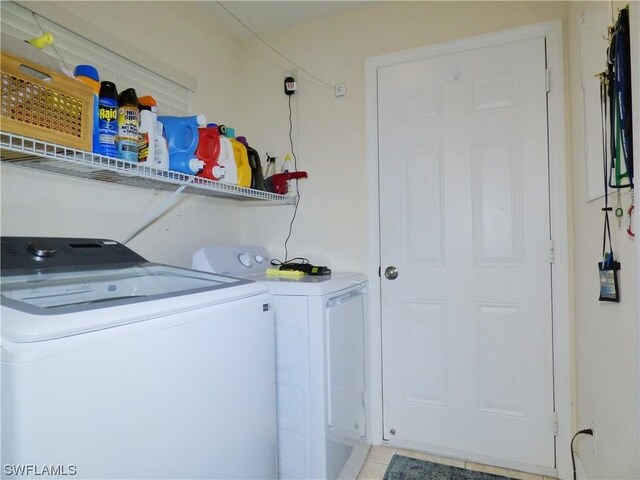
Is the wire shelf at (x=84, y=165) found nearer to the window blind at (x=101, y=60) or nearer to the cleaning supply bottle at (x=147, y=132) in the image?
the cleaning supply bottle at (x=147, y=132)

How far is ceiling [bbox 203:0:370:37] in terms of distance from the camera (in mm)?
2258

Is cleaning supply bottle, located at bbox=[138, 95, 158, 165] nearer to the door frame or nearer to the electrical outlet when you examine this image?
the door frame

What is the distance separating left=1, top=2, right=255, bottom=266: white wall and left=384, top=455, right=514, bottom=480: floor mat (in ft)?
5.50

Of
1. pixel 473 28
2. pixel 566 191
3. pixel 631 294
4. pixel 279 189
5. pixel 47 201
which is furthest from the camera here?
pixel 279 189

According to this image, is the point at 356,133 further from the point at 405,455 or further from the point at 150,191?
the point at 405,455

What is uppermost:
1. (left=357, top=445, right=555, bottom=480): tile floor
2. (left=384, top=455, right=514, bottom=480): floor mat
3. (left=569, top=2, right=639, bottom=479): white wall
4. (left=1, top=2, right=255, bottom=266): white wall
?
(left=1, top=2, right=255, bottom=266): white wall

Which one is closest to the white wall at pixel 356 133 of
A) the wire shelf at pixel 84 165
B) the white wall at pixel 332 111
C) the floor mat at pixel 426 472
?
the white wall at pixel 332 111

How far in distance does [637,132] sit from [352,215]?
4.87 ft

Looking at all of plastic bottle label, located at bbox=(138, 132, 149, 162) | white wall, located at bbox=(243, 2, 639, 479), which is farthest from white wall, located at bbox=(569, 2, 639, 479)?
plastic bottle label, located at bbox=(138, 132, 149, 162)

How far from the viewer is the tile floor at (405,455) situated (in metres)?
1.92

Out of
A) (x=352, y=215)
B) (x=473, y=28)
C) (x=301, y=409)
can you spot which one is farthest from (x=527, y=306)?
(x=473, y=28)

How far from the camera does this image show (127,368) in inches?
32.4

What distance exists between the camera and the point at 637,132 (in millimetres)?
1004

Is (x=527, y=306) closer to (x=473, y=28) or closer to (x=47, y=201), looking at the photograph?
(x=473, y=28)
